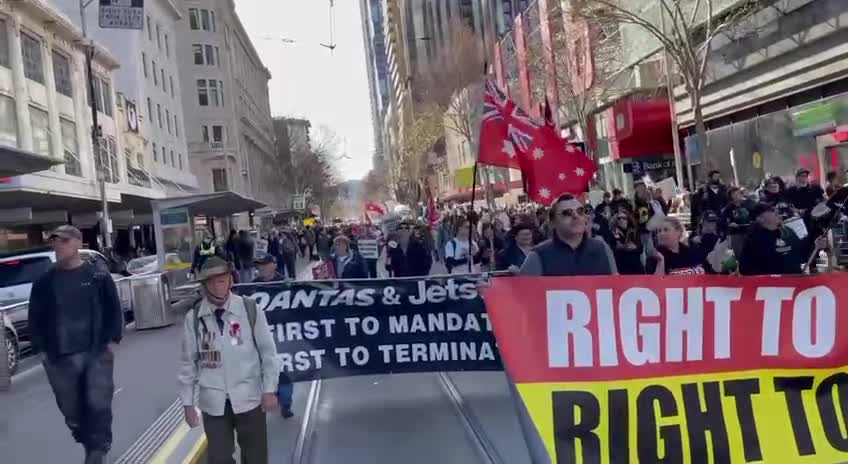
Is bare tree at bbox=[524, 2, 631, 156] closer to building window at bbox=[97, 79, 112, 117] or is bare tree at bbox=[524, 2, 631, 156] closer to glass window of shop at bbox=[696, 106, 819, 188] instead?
glass window of shop at bbox=[696, 106, 819, 188]

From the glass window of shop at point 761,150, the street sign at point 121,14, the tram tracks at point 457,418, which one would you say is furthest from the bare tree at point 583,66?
the tram tracks at point 457,418

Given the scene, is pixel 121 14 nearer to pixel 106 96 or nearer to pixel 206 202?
pixel 206 202

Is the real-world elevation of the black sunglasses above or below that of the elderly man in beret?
above

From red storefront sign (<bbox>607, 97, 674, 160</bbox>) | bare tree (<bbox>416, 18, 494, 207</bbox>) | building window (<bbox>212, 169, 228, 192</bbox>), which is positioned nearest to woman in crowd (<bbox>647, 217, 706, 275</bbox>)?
red storefront sign (<bbox>607, 97, 674, 160</bbox>)

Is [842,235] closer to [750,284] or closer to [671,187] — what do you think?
[750,284]

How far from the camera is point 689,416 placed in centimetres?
427

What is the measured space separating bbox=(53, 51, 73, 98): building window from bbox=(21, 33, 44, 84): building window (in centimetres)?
144

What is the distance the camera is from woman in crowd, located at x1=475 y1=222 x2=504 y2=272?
44.8 ft

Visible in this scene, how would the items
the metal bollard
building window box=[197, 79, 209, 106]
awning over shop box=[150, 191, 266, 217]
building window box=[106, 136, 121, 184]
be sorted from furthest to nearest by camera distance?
1. building window box=[197, 79, 209, 106]
2. building window box=[106, 136, 121, 184]
3. awning over shop box=[150, 191, 266, 217]
4. the metal bollard

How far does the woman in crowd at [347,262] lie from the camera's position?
1123 centimetres

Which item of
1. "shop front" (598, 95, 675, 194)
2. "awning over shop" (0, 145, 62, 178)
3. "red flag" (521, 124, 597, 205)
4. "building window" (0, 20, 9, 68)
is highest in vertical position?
"building window" (0, 20, 9, 68)

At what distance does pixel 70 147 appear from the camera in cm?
3319

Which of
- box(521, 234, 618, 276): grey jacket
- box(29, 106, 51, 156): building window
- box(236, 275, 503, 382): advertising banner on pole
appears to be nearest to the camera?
box(521, 234, 618, 276): grey jacket

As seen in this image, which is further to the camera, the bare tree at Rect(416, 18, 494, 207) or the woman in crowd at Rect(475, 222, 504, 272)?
the bare tree at Rect(416, 18, 494, 207)
